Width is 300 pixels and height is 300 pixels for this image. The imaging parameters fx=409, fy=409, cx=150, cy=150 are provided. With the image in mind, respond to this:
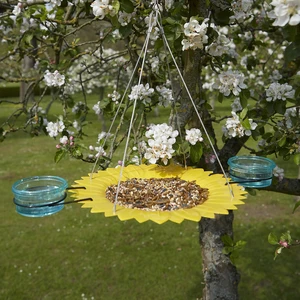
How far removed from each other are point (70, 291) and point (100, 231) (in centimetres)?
160

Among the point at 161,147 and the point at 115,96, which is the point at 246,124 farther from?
the point at 115,96

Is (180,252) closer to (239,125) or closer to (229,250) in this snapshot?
(229,250)

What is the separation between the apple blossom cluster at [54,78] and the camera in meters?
3.03

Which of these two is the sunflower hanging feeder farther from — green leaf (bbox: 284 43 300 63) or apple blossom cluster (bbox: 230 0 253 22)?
apple blossom cluster (bbox: 230 0 253 22)

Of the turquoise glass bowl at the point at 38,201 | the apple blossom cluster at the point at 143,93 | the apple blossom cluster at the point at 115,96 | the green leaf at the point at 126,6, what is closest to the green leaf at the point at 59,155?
the apple blossom cluster at the point at 115,96

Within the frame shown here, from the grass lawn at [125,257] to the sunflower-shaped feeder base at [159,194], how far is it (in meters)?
2.93

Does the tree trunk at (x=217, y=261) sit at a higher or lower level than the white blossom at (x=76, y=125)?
lower

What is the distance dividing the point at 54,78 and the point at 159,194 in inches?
61.3

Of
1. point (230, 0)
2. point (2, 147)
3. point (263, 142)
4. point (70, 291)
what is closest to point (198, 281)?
point (70, 291)

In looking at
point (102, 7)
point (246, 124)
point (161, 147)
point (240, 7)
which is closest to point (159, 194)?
point (161, 147)

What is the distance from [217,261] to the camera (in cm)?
310

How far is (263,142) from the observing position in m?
3.13

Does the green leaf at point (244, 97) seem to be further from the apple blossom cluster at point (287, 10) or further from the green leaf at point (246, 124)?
the apple blossom cluster at point (287, 10)

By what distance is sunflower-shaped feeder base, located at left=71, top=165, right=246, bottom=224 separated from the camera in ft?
5.03
